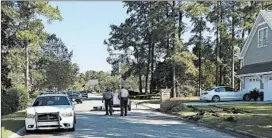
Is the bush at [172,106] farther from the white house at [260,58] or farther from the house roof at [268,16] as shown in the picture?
the house roof at [268,16]

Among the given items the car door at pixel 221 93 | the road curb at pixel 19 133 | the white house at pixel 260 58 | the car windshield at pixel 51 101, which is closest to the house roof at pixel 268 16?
the white house at pixel 260 58

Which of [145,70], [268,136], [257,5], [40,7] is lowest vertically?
[268,136]

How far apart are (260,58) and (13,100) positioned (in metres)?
21.5

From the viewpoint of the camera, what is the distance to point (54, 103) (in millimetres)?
17531

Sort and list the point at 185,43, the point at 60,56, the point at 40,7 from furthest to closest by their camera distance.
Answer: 1. the point at 60,56
2. the point at 185,43
3. the point at 40,7

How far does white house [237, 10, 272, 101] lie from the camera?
37.7 metres

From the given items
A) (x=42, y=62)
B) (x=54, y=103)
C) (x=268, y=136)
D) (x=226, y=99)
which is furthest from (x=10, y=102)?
(x=42, y=62)

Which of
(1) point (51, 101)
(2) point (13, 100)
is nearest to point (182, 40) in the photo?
(2) point (13, 100)

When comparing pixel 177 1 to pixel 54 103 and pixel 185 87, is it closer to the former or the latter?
pixel 185 87

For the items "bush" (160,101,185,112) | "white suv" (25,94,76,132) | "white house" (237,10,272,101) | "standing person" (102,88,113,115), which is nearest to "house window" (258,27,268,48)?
"white house" (237,10,272,101)

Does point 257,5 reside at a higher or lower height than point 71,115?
higher

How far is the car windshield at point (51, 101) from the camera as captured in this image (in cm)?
1752

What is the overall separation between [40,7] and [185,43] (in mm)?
25035

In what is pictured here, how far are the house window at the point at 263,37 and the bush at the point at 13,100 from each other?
812 inches
